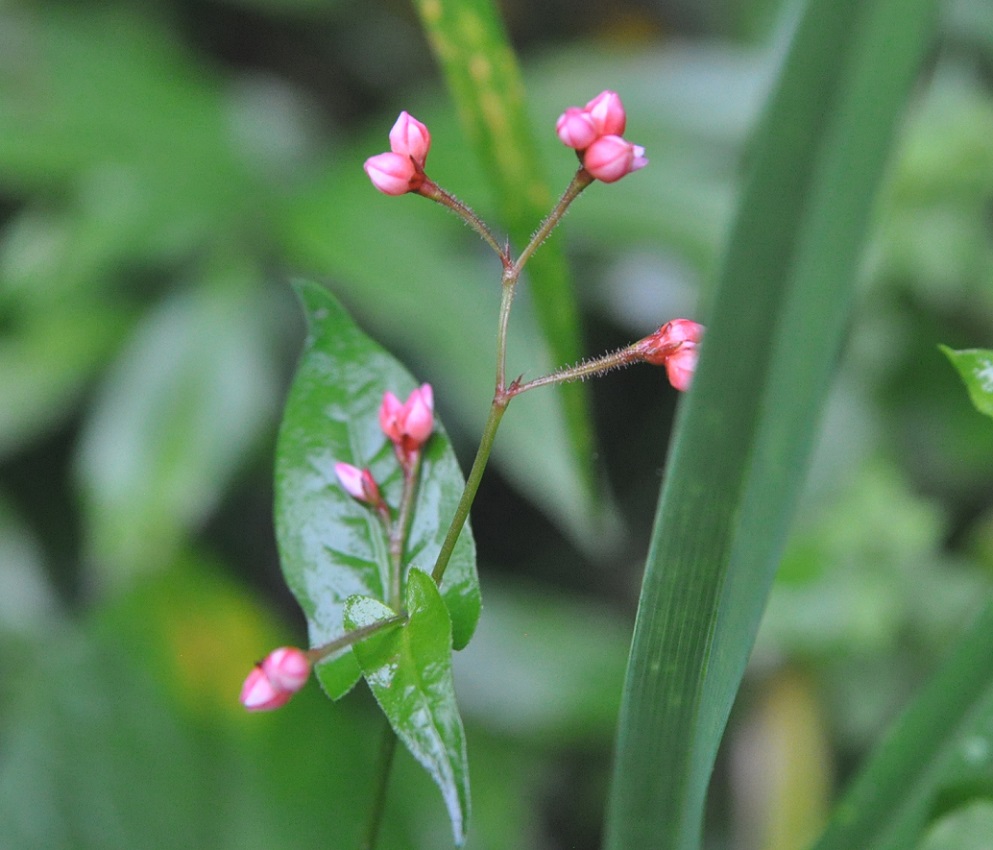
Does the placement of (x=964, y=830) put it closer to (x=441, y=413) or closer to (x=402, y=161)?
(x=402, y=161)

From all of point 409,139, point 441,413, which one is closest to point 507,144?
point 409,139

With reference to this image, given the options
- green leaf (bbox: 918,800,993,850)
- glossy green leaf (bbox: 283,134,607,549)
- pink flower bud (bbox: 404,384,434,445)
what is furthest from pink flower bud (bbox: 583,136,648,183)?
glossy green leaf (bbox: 283,134,607,549)

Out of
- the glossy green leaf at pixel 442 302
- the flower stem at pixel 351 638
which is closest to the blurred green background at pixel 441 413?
the glossy green leaf at pixel 442 302

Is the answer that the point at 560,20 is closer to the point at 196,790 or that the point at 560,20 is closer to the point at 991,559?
the point at 991,559

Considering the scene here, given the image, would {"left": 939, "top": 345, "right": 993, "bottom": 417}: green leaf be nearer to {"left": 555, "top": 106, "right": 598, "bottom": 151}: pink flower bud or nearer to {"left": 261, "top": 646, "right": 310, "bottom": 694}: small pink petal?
{"left": 555, "top": 106, "right": 598, "bottom": 151}: pink flower bud

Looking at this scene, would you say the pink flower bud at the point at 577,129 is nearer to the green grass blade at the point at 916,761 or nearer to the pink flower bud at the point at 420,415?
the pink flower bud at the point at 420,415

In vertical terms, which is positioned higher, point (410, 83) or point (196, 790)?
point (410, 83)

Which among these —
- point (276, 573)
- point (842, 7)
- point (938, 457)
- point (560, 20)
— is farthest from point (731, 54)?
point (842, 7)
